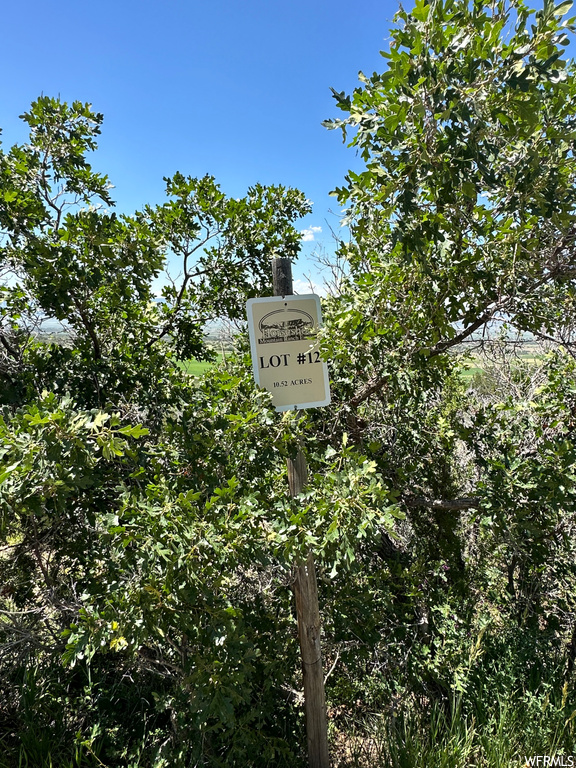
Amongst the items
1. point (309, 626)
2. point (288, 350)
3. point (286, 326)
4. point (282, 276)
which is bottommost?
point (309, 626)

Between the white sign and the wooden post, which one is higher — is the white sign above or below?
above

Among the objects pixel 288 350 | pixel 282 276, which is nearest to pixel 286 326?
pixel 288 350

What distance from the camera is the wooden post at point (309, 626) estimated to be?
6.75 ft

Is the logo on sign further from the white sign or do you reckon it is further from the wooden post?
the wooden post

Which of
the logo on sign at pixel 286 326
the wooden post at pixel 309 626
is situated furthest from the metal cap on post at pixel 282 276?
the logo on sign at pixel 286 326

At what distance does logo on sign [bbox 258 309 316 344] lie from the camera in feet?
6.52

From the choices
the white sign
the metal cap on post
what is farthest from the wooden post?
the white sign

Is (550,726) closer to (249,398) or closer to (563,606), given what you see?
(563,606)

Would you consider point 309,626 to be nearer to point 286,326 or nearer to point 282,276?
point 286,326

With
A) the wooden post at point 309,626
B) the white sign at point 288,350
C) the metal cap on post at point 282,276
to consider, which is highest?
the metal cap on post at point 282,276

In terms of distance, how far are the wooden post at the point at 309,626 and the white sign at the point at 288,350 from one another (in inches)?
4.4

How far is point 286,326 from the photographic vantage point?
2018mm

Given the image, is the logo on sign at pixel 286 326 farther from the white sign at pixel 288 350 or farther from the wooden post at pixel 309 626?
the wooden post at pixel 309 626

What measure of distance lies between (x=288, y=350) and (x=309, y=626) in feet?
4.23
